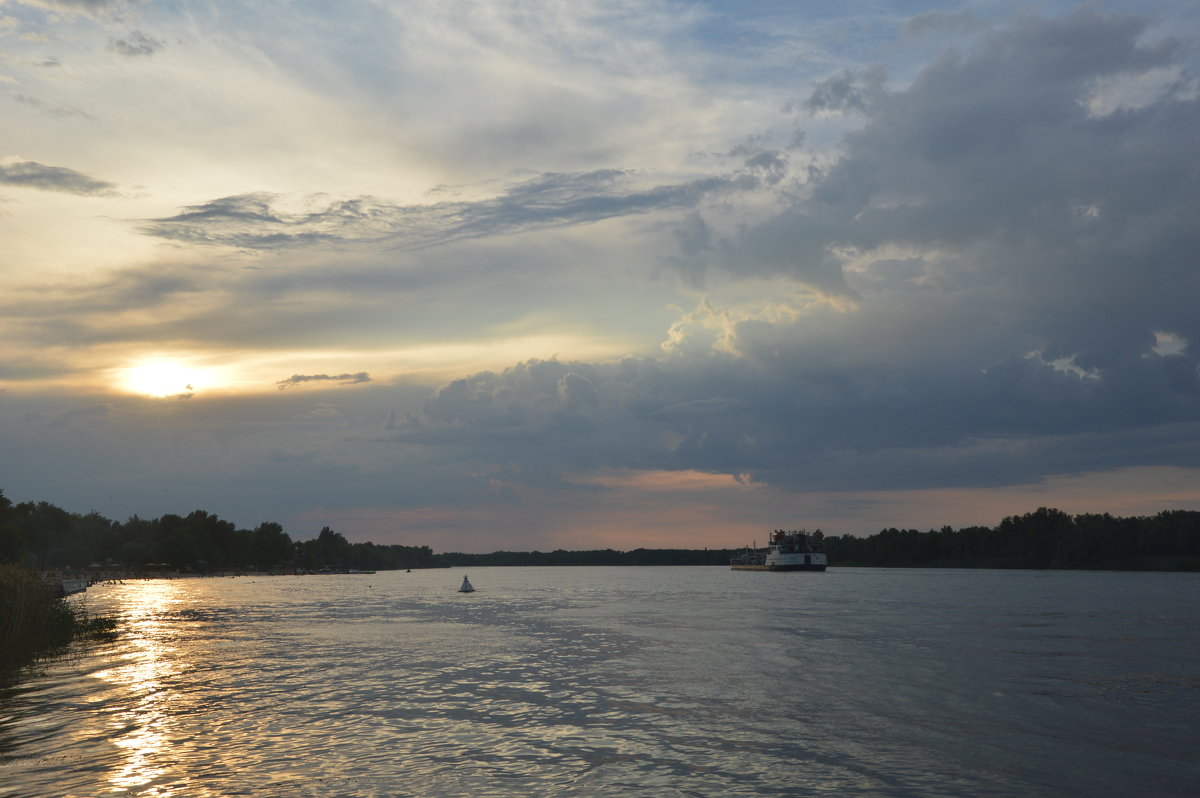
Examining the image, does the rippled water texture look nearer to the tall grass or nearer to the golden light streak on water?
the golden light streak on water

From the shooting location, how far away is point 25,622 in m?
52.7

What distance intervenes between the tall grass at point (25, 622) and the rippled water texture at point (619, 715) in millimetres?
2383

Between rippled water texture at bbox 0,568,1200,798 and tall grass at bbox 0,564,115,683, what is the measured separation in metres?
2.38

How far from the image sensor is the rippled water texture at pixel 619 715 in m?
26.0

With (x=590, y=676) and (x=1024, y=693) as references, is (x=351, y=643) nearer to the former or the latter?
(x=590, y=676)

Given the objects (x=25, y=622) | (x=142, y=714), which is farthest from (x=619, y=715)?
(x=25, y=622)

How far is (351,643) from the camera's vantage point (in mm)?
67938

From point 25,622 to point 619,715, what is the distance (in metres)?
38.2

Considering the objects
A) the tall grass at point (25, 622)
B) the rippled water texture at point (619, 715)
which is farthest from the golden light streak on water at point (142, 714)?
the tall grass at point (25, 622)

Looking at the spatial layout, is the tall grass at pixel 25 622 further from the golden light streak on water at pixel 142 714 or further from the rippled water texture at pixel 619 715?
the golden light streak on water at pixel 142 714

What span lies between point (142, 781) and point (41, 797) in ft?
8.61

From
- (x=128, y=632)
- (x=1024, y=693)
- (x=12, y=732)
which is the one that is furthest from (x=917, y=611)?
(x=12, y=732)

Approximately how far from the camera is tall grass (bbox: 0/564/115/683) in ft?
164

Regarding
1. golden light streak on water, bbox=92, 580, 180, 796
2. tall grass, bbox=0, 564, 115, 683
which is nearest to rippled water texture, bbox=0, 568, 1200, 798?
golden light streak on water, bbox=92, 580, 180, 796
